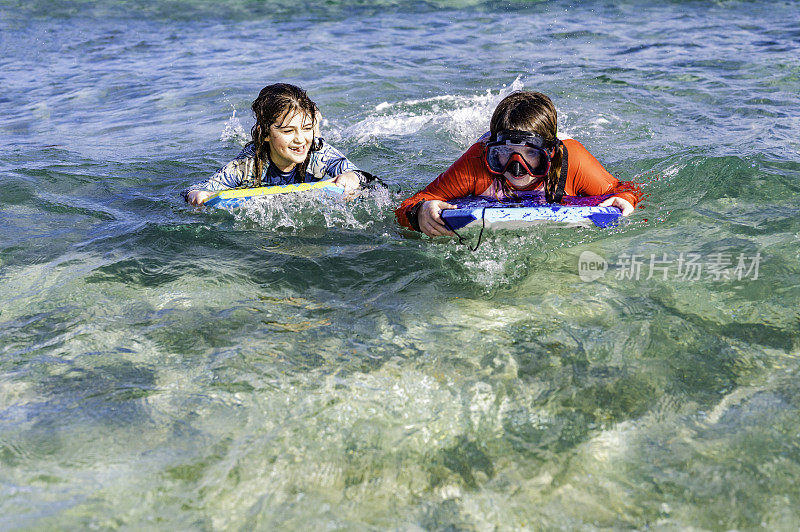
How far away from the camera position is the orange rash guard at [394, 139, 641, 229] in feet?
14.8

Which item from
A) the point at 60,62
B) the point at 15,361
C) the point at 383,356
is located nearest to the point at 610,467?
the point at 383,356

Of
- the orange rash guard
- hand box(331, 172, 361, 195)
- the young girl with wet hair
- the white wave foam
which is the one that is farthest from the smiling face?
the white wave foam

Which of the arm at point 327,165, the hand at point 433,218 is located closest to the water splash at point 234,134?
the arm at point 327,165

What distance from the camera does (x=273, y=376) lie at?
3.10 metres

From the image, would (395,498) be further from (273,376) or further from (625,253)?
(625,253)

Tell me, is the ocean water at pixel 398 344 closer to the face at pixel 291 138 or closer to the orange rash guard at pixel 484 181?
the orange rash guard at pixel 484 181

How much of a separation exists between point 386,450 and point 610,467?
81 cm

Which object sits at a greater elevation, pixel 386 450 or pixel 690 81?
pixel 690 81

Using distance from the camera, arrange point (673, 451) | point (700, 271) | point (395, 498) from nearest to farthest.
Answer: point (395, 498) < point (673, 451) < point (700, 271)

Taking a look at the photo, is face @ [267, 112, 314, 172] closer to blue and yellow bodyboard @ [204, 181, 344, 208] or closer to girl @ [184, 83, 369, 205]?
girl @ [184, 83, 369, 205]

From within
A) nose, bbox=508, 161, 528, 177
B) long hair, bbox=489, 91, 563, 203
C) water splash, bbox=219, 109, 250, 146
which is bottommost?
water splash, bbox=219, 109, 250, 146

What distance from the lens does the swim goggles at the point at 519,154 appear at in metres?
4.13

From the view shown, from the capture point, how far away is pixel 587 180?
4523 mm

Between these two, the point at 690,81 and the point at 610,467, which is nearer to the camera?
the point at 610,467
